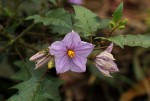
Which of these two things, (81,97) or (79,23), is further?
(81,97)

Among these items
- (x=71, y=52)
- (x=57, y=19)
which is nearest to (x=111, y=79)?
(x=57, y=19)

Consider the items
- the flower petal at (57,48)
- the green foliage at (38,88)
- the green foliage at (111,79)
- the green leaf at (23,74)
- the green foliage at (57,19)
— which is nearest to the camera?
the flower petal at (57,48)

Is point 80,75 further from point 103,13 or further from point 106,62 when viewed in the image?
point 106,62

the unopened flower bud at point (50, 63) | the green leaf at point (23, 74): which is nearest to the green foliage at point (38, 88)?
the green leaf at point (23, 74)

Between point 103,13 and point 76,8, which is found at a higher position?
point 76,8

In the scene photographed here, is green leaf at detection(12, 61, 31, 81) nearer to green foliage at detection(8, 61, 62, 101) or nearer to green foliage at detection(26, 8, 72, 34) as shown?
green foliage at detection(8, 61, 62, 101)

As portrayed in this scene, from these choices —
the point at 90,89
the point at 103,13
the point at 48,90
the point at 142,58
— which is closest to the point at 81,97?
the point at 90,89

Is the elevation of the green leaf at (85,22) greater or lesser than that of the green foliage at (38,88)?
greater

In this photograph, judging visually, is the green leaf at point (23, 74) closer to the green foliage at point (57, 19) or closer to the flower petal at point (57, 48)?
the green foliage at point (57, 19)
